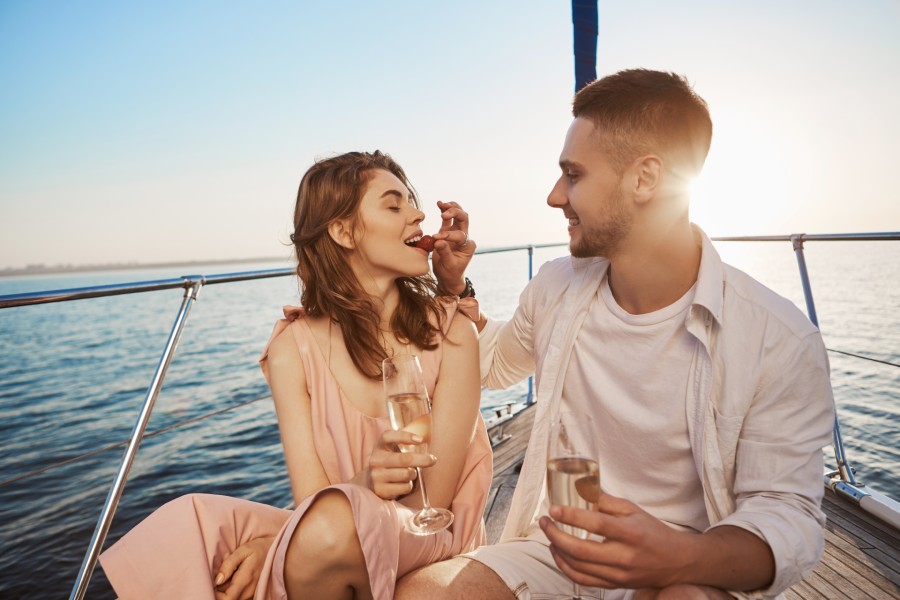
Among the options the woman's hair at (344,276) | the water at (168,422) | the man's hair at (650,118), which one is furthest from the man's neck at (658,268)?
the water at (168,422)

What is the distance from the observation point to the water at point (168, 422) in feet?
16.6

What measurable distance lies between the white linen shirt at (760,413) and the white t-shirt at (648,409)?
0.05 metres

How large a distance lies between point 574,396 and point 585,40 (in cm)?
194

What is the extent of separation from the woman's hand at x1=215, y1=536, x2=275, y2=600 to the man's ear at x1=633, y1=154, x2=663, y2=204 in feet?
4.13

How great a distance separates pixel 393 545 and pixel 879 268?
27719mm

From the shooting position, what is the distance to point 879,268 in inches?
854

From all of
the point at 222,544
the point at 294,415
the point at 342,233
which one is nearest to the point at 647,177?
the point at 342,233

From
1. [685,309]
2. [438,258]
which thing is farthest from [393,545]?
[438,258]

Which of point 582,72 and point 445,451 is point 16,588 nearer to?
point 445,451

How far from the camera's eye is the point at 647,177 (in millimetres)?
1391

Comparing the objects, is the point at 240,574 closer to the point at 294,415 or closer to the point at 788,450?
the point at 294,415

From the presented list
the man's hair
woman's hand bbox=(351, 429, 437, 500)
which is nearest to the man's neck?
the man's hair

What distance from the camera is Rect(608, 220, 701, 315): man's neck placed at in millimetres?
1319

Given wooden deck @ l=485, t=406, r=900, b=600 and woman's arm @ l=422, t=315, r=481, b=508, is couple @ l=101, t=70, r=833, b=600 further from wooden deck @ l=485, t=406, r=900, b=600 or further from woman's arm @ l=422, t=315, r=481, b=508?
wooden deck @ l=485, t=406, r=900, b=600
